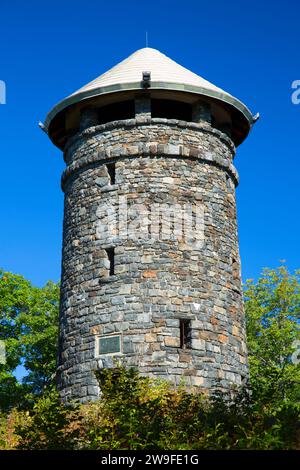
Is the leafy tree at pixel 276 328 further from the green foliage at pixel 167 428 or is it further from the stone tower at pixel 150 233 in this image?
the green foliage at pixel 167 428

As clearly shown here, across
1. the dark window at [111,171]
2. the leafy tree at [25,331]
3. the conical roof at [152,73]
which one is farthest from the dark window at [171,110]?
the leafy tree at [25,331]

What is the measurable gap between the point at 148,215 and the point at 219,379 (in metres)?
3.62

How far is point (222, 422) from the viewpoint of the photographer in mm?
10094

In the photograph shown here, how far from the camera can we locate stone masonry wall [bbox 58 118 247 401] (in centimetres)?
1388

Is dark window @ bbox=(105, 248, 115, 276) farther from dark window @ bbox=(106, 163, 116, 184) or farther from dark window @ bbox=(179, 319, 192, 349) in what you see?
dark window @ bbox=(179, 319, 192, 349)

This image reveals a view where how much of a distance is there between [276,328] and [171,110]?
11863mm

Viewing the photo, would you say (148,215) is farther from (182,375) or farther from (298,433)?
(298,433)

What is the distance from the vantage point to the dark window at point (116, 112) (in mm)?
16875

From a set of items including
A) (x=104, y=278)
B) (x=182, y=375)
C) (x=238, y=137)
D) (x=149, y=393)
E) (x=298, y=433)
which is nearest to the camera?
(x=298, y=433)

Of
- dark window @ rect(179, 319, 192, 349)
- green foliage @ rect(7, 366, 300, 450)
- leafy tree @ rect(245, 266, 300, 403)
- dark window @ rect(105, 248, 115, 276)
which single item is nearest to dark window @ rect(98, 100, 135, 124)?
dark window @ rect(105, 248, 115, 276)

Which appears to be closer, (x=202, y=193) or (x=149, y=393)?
(x=149, y=393)

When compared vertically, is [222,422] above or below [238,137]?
below

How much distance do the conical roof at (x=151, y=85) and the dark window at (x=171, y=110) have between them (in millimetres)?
771
